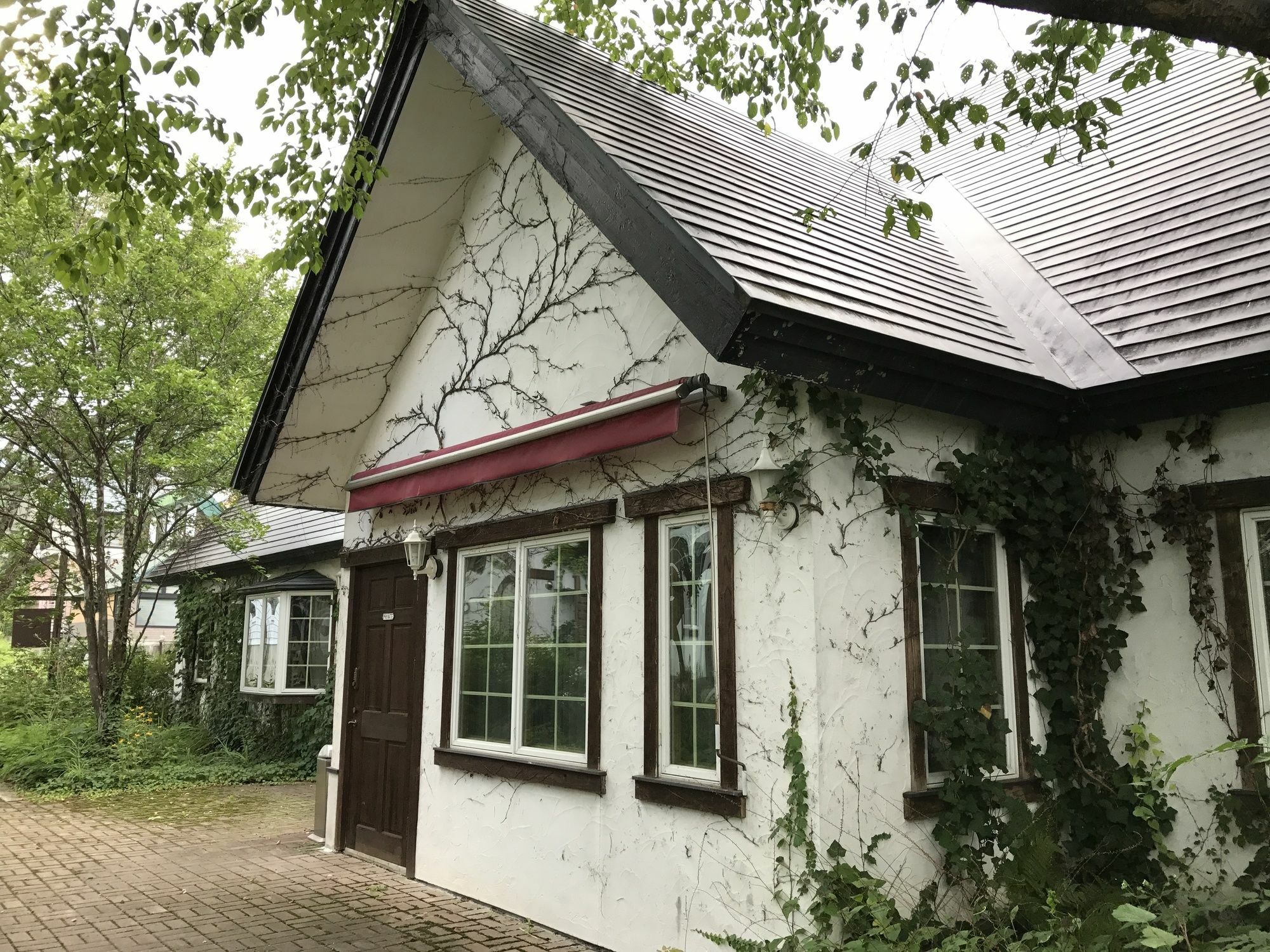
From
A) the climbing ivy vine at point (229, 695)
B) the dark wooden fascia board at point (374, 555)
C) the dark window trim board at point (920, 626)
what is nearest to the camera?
the dark window trim board at point (920, 626)

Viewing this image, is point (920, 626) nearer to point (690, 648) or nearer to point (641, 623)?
point (690, 648)

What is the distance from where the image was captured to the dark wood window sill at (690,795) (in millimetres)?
4832

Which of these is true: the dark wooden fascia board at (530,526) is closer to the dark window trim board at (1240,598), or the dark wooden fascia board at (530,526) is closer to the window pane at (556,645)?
the window pane at (556,645)

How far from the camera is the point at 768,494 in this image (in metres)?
4.88

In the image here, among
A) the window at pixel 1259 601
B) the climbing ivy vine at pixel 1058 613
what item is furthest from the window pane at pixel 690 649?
the window at pixel 1259 601

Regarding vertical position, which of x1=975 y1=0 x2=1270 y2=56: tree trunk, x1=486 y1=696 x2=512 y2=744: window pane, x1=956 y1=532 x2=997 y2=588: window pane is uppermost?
x1=975 y1=0 x2=1270 y2=56: tree trunk

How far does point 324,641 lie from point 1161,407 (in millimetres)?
11813

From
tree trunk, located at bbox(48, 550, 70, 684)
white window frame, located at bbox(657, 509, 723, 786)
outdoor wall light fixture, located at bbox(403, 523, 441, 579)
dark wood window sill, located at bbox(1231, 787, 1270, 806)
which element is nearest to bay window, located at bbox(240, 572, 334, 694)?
tree trunk, located at bbox(48, 550, 70, 684)

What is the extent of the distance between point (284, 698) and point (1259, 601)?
1232cm

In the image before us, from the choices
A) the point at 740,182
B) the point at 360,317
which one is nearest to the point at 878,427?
the point at 740,182

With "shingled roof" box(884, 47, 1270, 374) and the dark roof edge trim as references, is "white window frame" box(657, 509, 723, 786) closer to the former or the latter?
"shingled roof" box(884, 47, 1270, 374)

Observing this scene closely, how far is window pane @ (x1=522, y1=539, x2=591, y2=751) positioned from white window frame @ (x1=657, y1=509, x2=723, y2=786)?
73 centimetres

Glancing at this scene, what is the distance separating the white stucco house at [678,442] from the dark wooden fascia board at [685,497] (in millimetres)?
23

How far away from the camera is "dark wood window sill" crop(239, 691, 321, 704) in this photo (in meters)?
13.8
